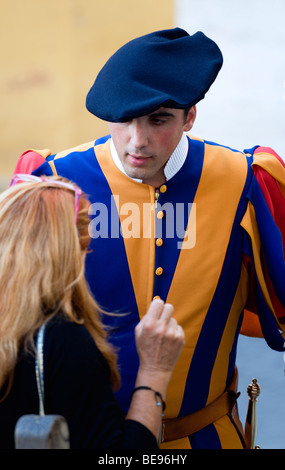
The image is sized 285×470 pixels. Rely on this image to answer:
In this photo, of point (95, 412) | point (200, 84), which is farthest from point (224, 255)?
point (95, 412)

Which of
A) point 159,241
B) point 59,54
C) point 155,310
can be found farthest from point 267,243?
point 59,54

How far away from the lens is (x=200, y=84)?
2104 mm

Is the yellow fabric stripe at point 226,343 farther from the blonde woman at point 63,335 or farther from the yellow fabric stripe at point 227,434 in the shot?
the blonde woman at point 63,335

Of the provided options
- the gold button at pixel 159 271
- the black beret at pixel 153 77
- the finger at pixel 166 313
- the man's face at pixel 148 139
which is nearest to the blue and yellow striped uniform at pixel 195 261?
the gold button at pixel 159 271

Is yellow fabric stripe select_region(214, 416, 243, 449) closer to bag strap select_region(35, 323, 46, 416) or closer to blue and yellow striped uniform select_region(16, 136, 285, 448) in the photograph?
blue and yellow striped uniform select_region(16, 136, 285, 448)

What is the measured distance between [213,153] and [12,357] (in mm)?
1093

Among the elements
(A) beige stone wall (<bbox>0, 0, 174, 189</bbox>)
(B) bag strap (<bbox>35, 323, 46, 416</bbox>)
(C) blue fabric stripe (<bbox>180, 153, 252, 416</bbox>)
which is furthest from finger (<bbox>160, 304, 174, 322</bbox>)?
(A) beige stone wall (<bbox>0, 0, 174, 189</bbox>)

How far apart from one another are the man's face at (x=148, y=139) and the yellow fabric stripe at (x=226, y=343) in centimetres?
44

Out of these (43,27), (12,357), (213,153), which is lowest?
(12,357)

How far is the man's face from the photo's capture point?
2.10 m

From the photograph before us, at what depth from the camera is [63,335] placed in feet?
5.23
